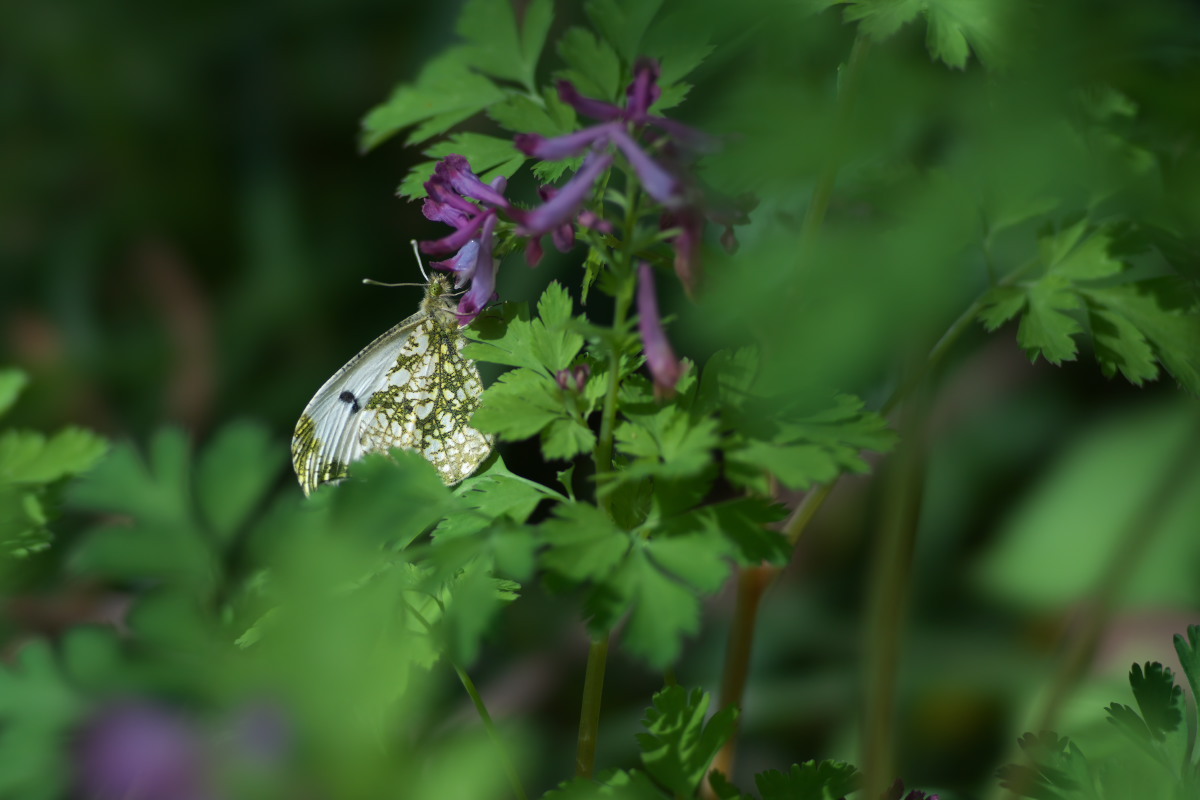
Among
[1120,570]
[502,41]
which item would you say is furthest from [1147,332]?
[502,41]

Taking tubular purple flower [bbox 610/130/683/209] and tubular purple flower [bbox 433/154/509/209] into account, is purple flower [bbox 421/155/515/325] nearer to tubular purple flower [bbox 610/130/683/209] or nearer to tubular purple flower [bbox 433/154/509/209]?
tubular purple flower [bbox 433/154/509/209]

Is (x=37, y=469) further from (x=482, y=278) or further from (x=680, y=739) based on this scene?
(x=680, y=739)

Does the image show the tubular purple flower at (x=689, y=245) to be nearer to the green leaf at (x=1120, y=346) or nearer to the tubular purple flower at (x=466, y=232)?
the tubular purple flower at (x=466, y=232)

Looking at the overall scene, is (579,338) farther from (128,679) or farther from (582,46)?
(128,679)

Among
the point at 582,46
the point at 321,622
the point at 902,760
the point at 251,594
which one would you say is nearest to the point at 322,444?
the point at 251,594

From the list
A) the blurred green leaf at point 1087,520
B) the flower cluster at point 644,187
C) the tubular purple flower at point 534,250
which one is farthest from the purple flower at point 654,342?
the blurred green leaf at point 1087,520

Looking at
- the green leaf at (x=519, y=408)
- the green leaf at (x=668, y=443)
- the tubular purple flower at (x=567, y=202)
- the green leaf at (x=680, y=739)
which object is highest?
the tubular purple flower at (x=567, y=202)

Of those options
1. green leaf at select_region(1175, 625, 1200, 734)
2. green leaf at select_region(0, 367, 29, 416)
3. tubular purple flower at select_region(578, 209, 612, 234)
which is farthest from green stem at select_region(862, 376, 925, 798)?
green leaf at select_region(0, 367, 29, 416)
